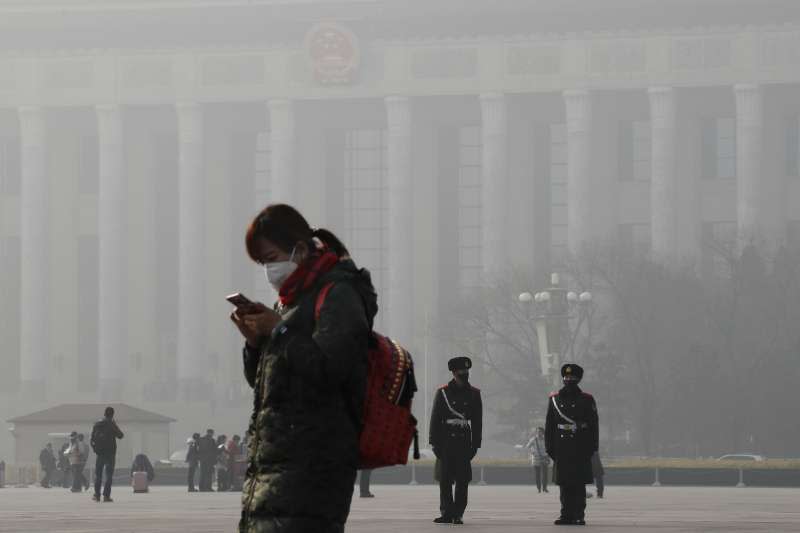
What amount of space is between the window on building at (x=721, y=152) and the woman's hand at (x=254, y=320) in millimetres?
102954

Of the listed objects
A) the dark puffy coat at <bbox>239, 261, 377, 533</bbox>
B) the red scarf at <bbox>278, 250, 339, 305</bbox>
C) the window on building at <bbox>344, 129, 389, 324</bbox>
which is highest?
the window on building at <bbox>344, 129, 389, 324</bbox>

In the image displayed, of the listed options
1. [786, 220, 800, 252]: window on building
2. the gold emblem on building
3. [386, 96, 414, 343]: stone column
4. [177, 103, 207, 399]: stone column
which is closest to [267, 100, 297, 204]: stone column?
the gold emblem on building

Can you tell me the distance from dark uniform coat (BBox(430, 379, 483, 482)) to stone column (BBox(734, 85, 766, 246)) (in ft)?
271

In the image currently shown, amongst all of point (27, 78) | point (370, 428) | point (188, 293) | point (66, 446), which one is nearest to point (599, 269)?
point (66, 446)

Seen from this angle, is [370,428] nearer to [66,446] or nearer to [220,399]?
[66,446]

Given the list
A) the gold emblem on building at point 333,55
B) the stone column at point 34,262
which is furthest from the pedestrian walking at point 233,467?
the stone column at point 34,262

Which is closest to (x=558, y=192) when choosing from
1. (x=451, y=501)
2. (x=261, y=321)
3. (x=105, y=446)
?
(x=105, y=446)

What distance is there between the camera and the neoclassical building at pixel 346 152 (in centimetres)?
10681

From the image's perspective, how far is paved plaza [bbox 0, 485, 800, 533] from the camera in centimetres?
2309

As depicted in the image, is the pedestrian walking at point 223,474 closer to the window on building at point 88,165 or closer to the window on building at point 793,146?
the window on building at point 793,146

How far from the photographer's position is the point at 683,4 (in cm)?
10706

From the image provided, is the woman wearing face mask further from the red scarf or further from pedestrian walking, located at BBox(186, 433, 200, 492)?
pedestrian walking, located at BBox(186, 433, 200, 492)

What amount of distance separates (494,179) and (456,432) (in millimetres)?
83922

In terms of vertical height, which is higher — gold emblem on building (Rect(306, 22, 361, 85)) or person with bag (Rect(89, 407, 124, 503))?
gold emblem on building (Rect(306, 22, 361, 85))
